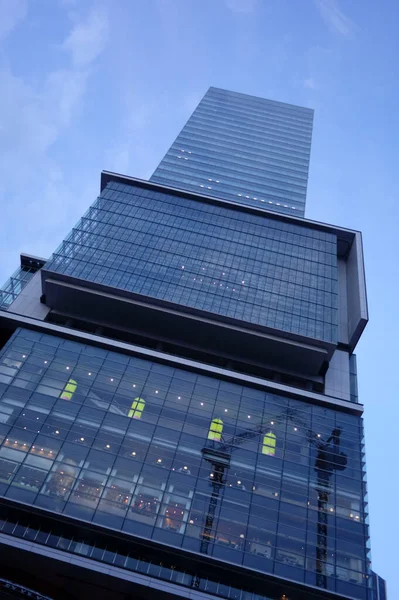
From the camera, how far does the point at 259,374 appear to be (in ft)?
233

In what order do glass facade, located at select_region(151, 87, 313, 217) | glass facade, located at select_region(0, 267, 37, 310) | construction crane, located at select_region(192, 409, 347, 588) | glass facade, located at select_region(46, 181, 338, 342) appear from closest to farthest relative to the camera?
construction crane, located at select_region(192, 409, 347, 588) → glass facade, located at select_region(46, 181, 338, 342) → glass facade, located at select_region(0, 267, 37, 310) → glass facade, located at select_region(151, 87, 313, 217)

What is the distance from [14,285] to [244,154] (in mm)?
69409

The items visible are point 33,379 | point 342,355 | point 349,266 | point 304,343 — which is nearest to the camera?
point 33,379

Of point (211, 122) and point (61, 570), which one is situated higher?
point (211, 122)

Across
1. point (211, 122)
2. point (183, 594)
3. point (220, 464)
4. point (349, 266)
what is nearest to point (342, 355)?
point (349, 266)

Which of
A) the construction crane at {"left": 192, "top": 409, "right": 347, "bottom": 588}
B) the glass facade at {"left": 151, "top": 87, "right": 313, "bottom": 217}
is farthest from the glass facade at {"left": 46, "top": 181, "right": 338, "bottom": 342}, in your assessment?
the glass facade at {"left": 151, "top": 87, "right": 313, "bottom": 217}

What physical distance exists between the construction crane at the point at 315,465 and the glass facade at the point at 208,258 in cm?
1617

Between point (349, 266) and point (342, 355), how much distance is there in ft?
69.1

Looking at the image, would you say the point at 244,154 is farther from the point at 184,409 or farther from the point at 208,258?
the point at 184,409

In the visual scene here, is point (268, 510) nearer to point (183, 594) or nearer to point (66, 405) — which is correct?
point (183, 594)

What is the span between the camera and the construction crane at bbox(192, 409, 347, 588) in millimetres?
44781

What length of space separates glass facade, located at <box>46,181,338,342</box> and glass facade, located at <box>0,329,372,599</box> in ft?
45.0

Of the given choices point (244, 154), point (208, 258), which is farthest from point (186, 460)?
point (244, 154)

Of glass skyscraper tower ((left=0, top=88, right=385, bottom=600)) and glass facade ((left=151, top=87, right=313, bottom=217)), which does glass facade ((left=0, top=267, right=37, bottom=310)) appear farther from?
glass facade ((left=151, top=87, right=313, bottom=217))
